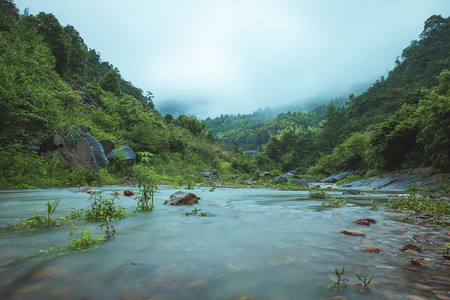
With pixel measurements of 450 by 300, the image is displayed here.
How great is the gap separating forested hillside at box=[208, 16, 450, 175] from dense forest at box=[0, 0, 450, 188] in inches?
3.5

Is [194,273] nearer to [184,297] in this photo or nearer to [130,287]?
[184,297]

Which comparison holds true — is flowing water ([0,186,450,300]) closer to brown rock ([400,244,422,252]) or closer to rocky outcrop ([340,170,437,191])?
brown rock ([400,244,422,252])

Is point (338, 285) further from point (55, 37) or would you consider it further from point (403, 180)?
point (55, 37)

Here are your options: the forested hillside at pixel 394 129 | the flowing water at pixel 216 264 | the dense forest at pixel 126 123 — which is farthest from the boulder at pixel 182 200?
the forested hillside at pixel 394 129

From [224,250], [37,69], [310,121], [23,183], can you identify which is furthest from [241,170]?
[310,121]

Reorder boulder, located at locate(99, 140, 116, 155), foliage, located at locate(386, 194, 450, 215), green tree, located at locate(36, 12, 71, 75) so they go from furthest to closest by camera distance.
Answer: green tree, located at locate(36, 12, 71, 75), boulder, located at locate(99, 140, 116, 155), foliage, located at locate(386, 194, 450, 215)

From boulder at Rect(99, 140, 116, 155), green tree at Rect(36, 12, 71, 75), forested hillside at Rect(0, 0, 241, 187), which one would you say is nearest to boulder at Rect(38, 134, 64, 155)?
forested hillside at Rect(0, 0, 241, 187)

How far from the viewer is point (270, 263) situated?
6.47ft

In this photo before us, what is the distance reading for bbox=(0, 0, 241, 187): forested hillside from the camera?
22.8 ft

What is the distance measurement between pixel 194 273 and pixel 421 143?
19341 mm

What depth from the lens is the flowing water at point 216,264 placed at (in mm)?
1434

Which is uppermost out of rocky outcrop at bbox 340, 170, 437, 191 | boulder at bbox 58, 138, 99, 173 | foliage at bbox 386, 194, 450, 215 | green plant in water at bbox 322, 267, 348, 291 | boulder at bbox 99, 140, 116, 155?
boulder at bbox 99, 140, 116, 155

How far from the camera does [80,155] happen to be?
9.45 meters

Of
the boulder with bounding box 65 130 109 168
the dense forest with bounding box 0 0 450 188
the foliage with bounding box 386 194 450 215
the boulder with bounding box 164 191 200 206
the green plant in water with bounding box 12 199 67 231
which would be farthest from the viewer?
the boulder with bounding box 65 130 109 168
